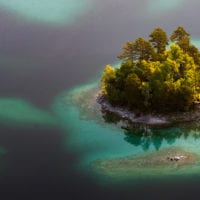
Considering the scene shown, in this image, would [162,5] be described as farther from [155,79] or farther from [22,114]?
[22,114]

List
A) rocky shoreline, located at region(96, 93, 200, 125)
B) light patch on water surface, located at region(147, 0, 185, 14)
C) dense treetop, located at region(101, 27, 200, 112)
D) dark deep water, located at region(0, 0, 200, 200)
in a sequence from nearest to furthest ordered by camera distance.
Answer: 1. dark deep water, located at region(0, 0, 200, 200)
2. dense treetop, located at region(101, 27, 200, 112)
3. rocky shoreline, located at region(96, 93, 200, 125)
4. light patch on water surface, located at region(147, 0, 185, 14)

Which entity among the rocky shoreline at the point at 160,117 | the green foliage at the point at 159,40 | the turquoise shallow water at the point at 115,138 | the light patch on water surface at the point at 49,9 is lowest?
the turquoise shallow water at the point at 115,138

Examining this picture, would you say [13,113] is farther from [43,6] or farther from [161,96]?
[43,6]

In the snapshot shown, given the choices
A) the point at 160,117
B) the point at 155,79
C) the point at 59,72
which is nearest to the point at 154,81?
the point at 155,79

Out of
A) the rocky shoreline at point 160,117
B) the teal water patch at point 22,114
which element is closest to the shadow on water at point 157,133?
the rocky shoreline at point 160,117

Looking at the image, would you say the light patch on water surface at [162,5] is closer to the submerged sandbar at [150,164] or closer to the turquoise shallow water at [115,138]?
the turquoise shallow water at [115,138]

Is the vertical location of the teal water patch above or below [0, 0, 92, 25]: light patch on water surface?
below

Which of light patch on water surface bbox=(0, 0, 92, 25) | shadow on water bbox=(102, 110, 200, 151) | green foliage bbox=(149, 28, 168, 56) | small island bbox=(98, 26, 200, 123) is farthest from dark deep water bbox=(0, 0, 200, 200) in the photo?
green foliage bbox=(149, 28, 168, 56)

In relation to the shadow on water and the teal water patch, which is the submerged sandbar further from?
the teal water patch
